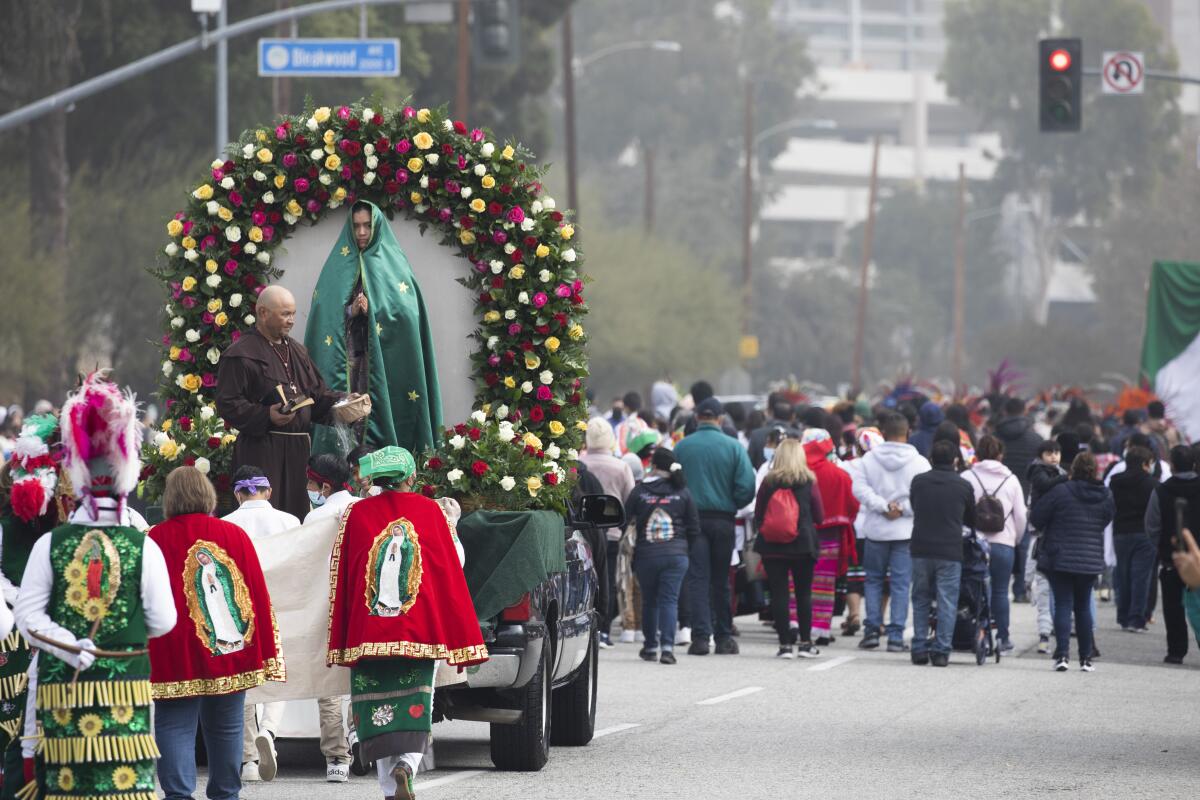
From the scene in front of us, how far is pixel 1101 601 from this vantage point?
25703 millimetres

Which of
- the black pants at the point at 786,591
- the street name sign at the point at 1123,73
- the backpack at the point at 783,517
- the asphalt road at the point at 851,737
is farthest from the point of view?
the street name sign at the point at 1123,73

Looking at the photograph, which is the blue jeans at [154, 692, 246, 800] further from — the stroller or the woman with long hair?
the stroller

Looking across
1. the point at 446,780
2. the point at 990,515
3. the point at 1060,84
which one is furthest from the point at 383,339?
the point at 1060,84

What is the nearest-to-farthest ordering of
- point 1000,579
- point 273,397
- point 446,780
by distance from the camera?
point 446,780 < point 273,397 < point 1000,579

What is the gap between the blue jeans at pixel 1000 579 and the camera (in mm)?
18547

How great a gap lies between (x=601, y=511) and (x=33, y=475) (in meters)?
4.56

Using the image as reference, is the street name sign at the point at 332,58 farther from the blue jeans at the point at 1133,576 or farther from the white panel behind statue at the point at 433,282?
the white panel behind statue at the point at 433,282

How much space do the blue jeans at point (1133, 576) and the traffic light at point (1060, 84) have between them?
691cm

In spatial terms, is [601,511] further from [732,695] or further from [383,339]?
[732,695]

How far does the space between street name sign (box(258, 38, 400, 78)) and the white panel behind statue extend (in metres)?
11.9

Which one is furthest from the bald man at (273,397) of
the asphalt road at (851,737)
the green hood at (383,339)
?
the asphalt road at (851,737)

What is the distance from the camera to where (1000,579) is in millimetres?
18625

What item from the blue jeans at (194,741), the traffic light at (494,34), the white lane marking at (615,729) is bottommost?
the white lane marking at (615,729)

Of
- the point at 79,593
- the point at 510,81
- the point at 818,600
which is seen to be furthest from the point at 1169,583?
the point at 510,81
